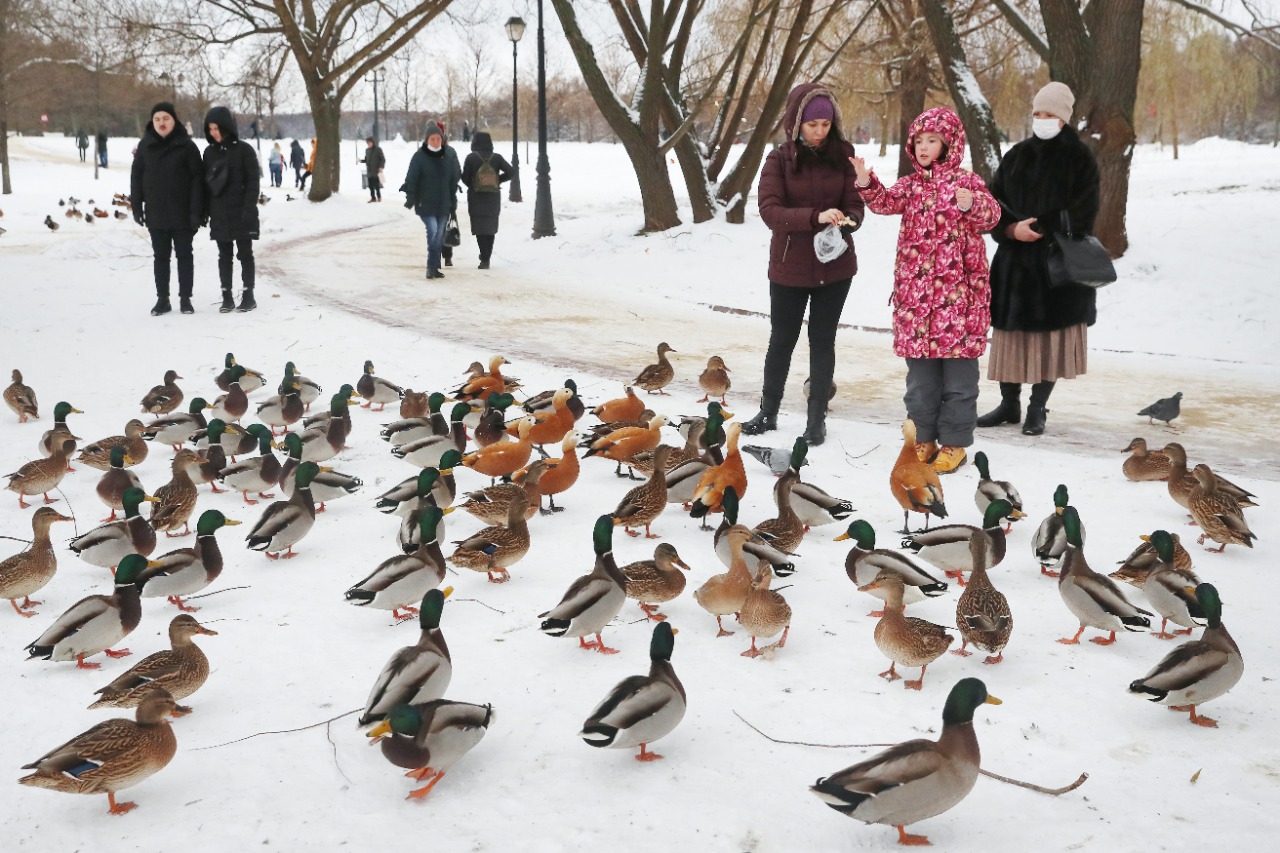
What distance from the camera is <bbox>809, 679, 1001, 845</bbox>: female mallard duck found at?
10.8 ft

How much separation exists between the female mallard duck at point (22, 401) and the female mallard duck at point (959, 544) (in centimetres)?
697

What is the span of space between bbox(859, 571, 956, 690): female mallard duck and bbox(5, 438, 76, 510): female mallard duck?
5.27m

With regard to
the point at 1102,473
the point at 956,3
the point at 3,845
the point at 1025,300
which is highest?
the point at 956,3

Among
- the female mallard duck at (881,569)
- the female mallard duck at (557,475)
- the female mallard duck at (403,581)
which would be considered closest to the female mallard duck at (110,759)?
the female mallard duck at (403,581)

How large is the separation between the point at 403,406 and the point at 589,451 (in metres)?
2.06

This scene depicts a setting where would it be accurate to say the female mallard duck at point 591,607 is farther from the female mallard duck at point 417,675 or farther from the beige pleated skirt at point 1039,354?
the beige pleated skirt at point 1039,354

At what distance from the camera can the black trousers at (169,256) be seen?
12.1 meters

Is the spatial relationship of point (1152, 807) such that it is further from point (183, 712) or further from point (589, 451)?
point (589, 451)

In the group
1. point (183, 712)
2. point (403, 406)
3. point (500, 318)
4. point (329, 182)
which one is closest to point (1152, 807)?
point (183, 712)

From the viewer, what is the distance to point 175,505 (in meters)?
6.27

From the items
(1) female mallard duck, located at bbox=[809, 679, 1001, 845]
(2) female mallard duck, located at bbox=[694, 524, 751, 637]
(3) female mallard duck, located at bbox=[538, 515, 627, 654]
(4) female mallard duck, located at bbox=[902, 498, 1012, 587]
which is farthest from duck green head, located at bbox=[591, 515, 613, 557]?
(1) female mallard duck, located at bbox=[809, 679, 1001, 845]

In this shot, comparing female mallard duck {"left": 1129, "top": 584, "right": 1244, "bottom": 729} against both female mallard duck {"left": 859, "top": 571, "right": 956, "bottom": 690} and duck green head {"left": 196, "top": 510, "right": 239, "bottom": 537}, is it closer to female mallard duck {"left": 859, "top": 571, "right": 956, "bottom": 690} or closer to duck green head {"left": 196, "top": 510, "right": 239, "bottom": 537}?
female mallard duck {"left": 859, "top": 571, "right": 956, "bottom": 690}

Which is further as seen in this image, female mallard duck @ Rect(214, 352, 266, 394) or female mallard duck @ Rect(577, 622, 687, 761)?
female mallard duck @ Rect(214, 352, 266, 394)

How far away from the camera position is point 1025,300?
23.7 ft
